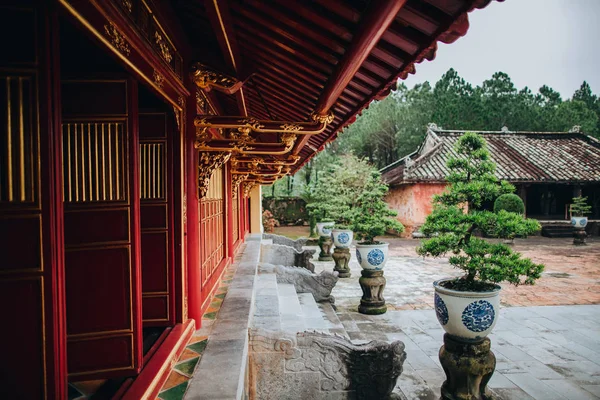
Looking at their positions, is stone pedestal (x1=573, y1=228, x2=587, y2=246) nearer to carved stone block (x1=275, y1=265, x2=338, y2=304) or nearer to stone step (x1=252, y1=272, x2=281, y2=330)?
carved stone block (x1=275, y1=265, x2=338, y2=304)

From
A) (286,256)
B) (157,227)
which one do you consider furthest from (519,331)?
(157,227)

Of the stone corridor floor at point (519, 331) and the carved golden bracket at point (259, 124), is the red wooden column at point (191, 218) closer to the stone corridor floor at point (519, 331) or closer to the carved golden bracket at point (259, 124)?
the carved golden bracket at point (259, 124)

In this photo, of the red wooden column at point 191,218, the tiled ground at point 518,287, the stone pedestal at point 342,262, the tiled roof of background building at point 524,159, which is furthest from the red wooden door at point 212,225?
the tiled roof of background building at point 524,159

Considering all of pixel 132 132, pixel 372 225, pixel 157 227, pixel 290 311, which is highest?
pixel 132 132

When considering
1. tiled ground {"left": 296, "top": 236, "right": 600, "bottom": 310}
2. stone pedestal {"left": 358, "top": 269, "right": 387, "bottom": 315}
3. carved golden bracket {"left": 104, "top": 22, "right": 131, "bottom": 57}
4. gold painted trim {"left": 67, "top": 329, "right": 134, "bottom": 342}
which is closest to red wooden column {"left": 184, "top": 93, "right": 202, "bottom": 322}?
gold painted trim {"left": 67, "top": 329, "right": 134, "bottom": 342}

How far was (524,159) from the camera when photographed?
20938 mm

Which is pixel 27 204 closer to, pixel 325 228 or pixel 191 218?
pixel 191 218

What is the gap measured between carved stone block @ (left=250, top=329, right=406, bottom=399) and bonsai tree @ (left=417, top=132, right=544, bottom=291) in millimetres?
1195

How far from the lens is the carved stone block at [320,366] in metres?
3.73

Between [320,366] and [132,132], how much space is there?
9.19 ft

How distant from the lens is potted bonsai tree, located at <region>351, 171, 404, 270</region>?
7555mm

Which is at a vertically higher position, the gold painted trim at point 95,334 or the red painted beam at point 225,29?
the red painted beam at point 225,29

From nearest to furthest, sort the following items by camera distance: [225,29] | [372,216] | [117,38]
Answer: [117,38], [225,29], [372,216]

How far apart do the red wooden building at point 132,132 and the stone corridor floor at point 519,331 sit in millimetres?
3068
